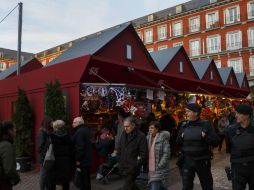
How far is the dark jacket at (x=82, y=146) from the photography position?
274 inches

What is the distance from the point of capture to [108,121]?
11125mm

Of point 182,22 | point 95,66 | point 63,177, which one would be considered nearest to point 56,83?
point 95,66

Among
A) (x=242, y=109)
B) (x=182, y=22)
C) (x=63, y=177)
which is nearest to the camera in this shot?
(x=242, y=109)

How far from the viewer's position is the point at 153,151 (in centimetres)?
602

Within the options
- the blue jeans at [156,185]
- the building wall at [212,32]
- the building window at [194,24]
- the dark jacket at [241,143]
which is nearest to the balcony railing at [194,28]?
the building window at [194,24]

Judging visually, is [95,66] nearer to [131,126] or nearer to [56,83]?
[56,83]

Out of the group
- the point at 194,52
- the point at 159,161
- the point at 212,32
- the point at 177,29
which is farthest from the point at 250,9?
the point at 159,161

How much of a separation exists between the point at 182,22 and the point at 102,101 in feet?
123

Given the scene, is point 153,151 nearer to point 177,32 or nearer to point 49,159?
point 49,159

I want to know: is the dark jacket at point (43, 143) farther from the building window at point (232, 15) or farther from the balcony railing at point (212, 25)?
the balcony railing at point (212, 25)

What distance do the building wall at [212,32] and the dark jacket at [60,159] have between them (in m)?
35.8

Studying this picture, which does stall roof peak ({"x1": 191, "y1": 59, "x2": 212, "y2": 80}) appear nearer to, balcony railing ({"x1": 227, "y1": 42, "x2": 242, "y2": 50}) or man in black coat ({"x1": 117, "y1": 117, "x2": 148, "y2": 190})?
man in black coat ({"x1": 117, "y1": 117, "x2": 148, "y2": 190})

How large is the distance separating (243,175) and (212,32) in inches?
1583

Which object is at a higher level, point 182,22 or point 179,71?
point 182,22
